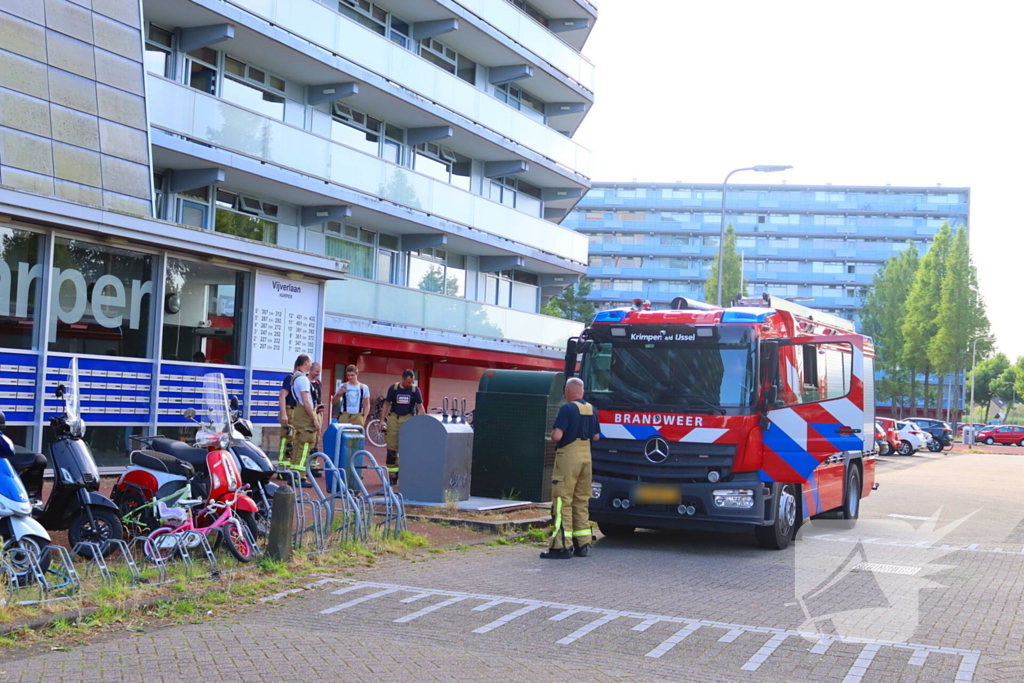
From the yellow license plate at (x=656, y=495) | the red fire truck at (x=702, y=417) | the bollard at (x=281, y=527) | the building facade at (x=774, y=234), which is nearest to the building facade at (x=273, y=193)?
the bollard at (x=281, y=527)

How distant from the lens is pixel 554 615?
8.07 metres

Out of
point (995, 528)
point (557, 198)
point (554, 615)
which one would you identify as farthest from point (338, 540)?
point (557, 198)

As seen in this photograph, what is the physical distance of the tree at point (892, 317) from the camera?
280ft

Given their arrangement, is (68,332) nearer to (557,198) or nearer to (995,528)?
(995,528)

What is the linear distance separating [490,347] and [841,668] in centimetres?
2348

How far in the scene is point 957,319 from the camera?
233ft

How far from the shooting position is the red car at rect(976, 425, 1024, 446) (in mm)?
72875

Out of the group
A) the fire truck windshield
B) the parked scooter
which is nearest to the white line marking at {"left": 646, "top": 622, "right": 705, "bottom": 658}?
the parked scooter

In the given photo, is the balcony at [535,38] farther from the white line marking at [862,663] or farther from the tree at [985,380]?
the tree at [985,380]

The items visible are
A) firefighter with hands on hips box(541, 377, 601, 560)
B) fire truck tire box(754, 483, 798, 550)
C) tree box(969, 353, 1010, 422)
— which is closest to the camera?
firefighter with hands on hips box(541, 377, 601, 560)

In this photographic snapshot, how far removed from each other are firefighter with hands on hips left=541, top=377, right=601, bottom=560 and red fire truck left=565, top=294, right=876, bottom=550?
0.89 m

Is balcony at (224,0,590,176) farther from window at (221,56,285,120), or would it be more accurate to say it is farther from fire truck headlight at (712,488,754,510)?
fire truck headlight at (712,488,754,510)

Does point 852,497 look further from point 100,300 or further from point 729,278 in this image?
point 729,278

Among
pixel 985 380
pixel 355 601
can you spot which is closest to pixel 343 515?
pixel 355 601
